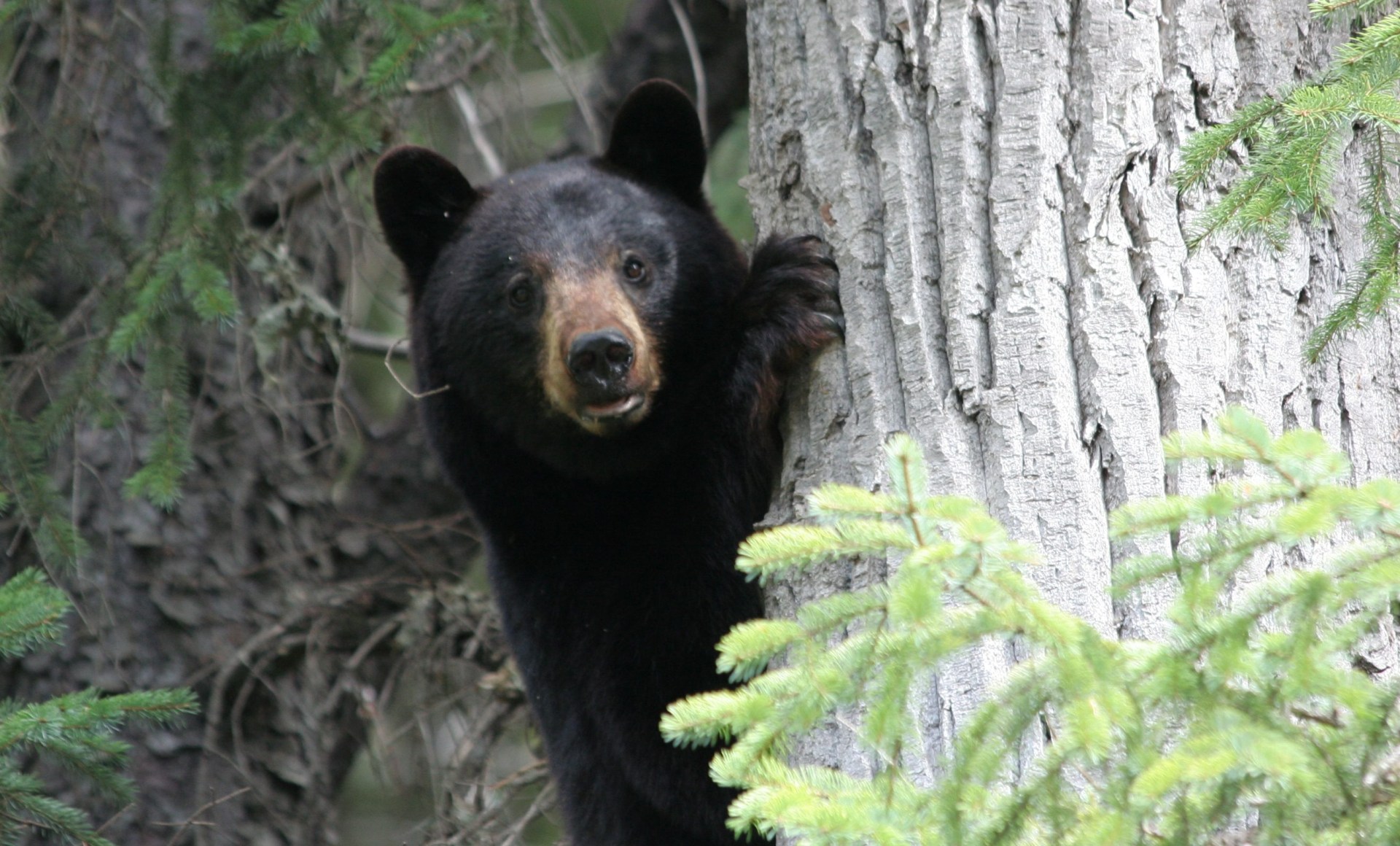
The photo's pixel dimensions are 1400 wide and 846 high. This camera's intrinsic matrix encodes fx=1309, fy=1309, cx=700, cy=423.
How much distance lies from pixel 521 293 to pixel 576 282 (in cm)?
19

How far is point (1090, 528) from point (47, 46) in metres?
4.34

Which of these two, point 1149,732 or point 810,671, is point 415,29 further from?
point 1149,732

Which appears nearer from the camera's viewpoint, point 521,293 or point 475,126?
point 521,293

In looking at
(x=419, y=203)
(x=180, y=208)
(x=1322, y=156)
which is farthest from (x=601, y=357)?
(x=1322, y=156)

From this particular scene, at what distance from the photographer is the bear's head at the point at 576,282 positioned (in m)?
3.16

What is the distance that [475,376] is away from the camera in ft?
11.5

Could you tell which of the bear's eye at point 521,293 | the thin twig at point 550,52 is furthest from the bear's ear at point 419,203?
the thin twig at point 550,52

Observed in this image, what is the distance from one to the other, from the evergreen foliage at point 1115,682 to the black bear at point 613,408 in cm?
130

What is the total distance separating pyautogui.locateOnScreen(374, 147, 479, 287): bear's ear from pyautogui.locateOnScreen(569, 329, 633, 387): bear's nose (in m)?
0.94

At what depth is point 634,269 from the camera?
342cm

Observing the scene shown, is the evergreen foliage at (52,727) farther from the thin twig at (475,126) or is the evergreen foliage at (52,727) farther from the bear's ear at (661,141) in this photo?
the thin twig at (475,126)

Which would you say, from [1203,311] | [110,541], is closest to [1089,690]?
[1203,311]

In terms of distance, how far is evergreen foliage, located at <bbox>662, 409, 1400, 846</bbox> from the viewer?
1.38 metres

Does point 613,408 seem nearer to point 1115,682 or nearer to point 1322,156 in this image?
point 1322,156
